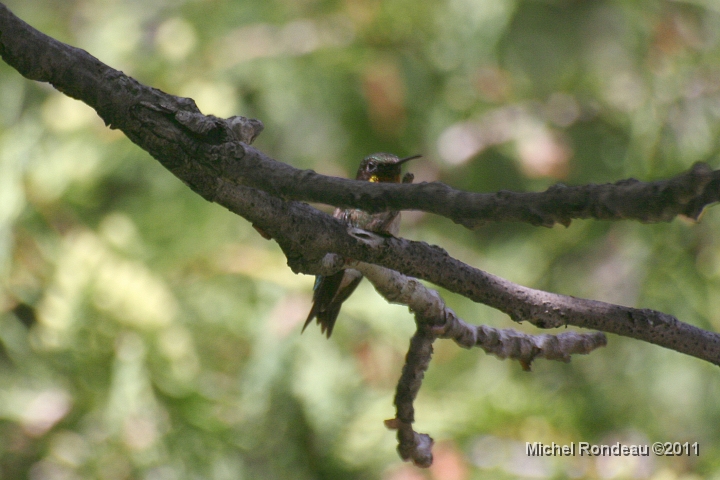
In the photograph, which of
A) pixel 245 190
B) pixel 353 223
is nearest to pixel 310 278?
pixel 353 223

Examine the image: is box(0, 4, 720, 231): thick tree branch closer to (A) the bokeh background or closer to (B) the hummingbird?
(B) the hummingbird

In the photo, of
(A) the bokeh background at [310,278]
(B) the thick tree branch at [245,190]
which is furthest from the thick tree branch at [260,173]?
(A) the bokeh background at [310,278]

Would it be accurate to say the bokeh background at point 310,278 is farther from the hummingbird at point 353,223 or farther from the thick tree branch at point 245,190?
the thick tree branch at point 245,190

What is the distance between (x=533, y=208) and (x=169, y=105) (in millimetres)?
503

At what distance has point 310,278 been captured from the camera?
2.92m

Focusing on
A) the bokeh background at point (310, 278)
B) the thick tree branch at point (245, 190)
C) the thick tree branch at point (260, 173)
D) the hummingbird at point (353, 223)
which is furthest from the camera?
the bokeh background at point (310, 278)

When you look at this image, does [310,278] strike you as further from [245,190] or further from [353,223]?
[245,190]

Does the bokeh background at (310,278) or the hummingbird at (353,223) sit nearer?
the hummingbird at (353,223)

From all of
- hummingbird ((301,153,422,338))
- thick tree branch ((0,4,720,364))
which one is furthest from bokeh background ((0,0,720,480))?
thick tree branch ((0,4,720,364))

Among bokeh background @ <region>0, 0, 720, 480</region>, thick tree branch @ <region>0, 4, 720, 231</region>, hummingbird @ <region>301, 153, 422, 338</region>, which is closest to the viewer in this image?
thick tree branch @ <region>0, 4, 720, 231</region>

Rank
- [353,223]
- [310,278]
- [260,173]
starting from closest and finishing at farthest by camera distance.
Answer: [260,173] → [353,223] → [310,278]

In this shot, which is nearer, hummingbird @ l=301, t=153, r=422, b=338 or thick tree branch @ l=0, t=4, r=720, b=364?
thick tree branch @ l=0, t=4, r=720, b=364

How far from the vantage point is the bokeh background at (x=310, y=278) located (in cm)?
258

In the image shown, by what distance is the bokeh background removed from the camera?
2.58m
